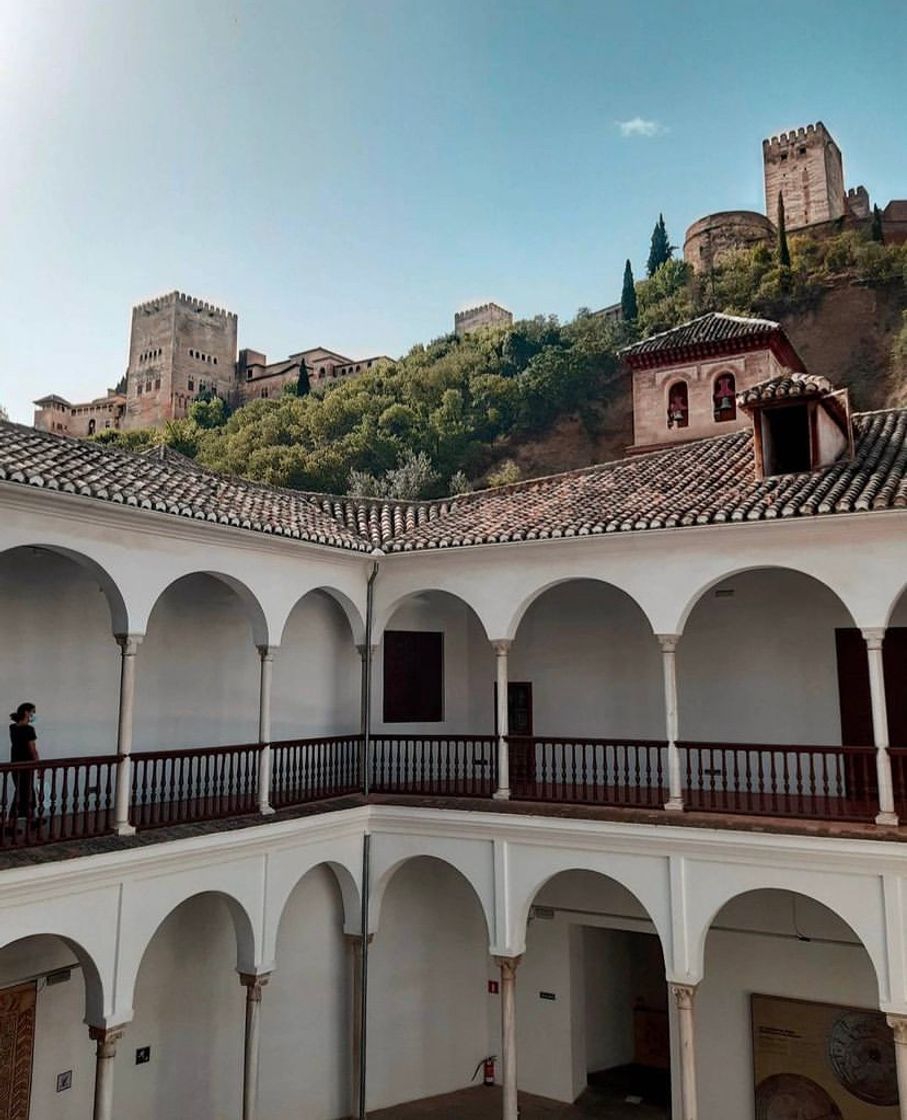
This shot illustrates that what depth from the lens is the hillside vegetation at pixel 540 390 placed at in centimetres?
4425

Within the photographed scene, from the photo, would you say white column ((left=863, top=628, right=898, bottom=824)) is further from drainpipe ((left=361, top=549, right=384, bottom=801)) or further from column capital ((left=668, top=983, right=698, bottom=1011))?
drainpipe ((left=361, top=549, right=384, bottom=801))

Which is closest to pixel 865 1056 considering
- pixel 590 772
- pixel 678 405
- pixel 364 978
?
pixel 590 772

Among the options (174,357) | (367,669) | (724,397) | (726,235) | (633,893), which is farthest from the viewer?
(174,357)

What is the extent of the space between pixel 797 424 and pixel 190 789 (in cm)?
864

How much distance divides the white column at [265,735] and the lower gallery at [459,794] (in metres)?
0.06

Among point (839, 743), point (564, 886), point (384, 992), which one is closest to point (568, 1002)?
point (564, 886)

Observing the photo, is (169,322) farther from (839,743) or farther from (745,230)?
(839,743)

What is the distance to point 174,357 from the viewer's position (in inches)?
2719

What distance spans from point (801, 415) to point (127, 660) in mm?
8700

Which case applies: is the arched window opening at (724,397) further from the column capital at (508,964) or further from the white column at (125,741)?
the white column at (125,741)

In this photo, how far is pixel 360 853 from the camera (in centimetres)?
1233

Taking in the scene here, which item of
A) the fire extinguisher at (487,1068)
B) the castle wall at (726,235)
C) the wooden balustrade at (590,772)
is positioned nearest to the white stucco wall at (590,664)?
the wooden balustrade at (590,772)

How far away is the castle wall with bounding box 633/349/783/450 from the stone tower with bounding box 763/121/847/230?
114ft

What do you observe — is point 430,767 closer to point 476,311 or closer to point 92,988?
point 92,988
